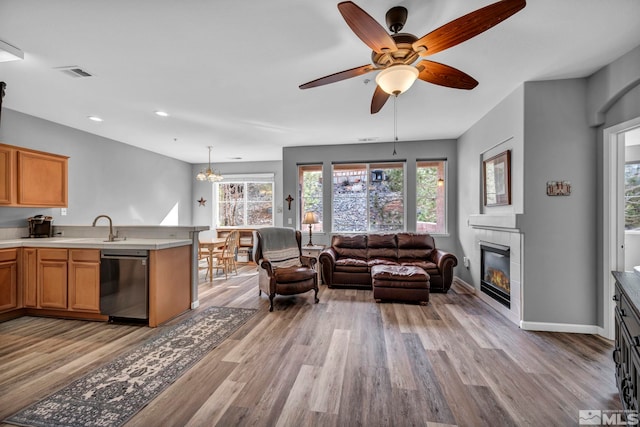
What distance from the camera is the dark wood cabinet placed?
141cm

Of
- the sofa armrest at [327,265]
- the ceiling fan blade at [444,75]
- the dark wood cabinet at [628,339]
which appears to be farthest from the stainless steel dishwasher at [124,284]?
the dark wood cabinet at [628,339]

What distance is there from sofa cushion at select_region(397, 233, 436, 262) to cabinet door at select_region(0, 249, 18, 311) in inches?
215

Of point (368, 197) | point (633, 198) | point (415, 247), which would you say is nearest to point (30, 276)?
point (368, 197)

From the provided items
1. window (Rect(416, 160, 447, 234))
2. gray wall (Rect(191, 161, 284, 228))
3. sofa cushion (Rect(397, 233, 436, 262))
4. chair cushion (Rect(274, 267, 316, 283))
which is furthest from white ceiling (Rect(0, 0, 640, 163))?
gray wall (Rect(191, 161, 284, 228))

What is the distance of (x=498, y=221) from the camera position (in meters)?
3.45

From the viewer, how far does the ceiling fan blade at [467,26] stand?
143 cm

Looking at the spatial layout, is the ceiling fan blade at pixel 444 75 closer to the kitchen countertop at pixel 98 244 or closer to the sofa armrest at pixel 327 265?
the kitchen countertop at pixel 98 244

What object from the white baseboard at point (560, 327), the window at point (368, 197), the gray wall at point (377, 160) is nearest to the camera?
the white baseboard at point (560, 327)

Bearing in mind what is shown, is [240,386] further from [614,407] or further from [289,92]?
[289,92]

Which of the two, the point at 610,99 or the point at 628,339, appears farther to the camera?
the point at 610,99

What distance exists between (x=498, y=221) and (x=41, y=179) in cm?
611

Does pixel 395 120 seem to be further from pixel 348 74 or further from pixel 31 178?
pixel 31 178

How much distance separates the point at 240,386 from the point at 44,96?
4102 mm

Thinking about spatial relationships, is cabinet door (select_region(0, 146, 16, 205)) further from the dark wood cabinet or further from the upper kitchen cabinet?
the dark wood cabinet
